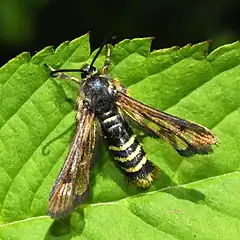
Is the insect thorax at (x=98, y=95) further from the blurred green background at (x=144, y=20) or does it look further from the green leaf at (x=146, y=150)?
the blurred green background at (x=144, y=20)

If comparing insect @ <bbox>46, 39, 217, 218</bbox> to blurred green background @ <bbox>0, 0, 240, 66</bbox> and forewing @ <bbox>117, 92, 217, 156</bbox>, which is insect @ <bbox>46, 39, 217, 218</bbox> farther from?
blurred green background @ <bbox>0, 0, 240, 66</bbox>

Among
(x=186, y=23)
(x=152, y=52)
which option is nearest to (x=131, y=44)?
(x=152, y=52)

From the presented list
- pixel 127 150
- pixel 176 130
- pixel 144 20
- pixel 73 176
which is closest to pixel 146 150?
pixel 127 150

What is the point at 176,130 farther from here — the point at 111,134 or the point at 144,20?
the point at 144,20

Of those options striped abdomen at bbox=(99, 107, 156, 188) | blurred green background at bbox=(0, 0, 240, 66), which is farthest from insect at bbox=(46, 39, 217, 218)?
blurred green background at bbox=(0, 0, 240, 66)

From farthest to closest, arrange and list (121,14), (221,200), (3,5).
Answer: (121,14) < (3,5) < (221,200)

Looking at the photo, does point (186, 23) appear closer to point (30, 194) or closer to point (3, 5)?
point (3, 5)
